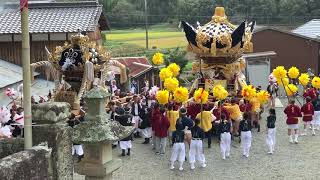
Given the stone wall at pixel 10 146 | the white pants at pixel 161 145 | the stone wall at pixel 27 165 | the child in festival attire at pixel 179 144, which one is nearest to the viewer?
the stone wall at pixel 27 165

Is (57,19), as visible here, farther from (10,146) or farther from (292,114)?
(10,146)

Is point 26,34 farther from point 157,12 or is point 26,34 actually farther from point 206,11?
point 157,12

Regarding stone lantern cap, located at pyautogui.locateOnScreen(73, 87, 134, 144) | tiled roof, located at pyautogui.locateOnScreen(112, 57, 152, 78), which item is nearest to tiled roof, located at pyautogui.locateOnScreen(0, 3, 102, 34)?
tiled roof, located at pyautogui.locateOnScreen(112, 57, 152, 78)

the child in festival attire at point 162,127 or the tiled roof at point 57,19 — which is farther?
the tiled roof at point 57,19

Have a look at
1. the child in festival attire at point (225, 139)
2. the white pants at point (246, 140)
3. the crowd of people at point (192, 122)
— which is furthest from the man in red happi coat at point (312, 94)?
the child in festival attire at point (225, 139)

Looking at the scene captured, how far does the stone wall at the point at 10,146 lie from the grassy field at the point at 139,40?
117 feet

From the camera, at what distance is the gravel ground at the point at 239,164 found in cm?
1256

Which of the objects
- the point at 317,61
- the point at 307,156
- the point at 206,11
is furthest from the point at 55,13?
the point at 206,11

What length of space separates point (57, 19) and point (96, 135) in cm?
1556

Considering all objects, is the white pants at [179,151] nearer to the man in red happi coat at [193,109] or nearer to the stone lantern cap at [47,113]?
the man in red happi coat at [193,109]

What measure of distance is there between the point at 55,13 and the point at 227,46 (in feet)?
28.9

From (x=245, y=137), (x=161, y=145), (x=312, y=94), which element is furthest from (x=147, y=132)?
(x=312, y=94)

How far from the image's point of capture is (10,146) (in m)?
5.98

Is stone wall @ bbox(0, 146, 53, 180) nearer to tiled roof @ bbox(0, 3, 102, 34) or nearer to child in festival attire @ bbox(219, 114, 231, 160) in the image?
child in festival attire @ bbox(219, 114, 231, 160)
